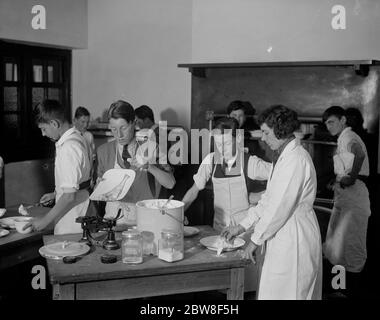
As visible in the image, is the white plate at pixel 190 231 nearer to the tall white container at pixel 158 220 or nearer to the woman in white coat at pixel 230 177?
the tall white container at pixel 158 220

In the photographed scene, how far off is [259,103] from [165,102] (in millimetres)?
1354

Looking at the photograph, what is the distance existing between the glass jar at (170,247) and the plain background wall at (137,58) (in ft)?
13.2

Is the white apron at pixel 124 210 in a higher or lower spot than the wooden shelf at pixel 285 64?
lower

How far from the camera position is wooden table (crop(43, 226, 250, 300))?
2.21m

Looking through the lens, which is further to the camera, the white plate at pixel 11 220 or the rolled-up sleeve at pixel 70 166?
the white plate at pixel 11 220

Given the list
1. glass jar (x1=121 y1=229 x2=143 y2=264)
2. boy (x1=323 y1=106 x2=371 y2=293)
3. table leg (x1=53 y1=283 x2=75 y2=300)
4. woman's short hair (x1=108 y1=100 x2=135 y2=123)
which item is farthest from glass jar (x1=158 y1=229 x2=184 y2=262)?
boy (x1=323 y1=106 x2=371 y2=293)

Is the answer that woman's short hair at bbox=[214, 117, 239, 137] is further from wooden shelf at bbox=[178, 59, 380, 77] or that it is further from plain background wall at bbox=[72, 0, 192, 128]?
plain background wall at bbox=[72, 0, 192, 128]

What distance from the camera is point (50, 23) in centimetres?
625

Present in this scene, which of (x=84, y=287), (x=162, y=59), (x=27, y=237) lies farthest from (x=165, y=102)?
(x=84, y=287)

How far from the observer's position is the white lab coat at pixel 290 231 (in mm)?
2566

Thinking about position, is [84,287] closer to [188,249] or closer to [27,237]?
[188,249]

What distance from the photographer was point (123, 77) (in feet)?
22.0

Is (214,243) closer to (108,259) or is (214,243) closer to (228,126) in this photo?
(108,259)

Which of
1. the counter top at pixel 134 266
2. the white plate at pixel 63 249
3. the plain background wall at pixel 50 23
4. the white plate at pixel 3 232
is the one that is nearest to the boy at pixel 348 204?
the counter top at pixel 134 266
